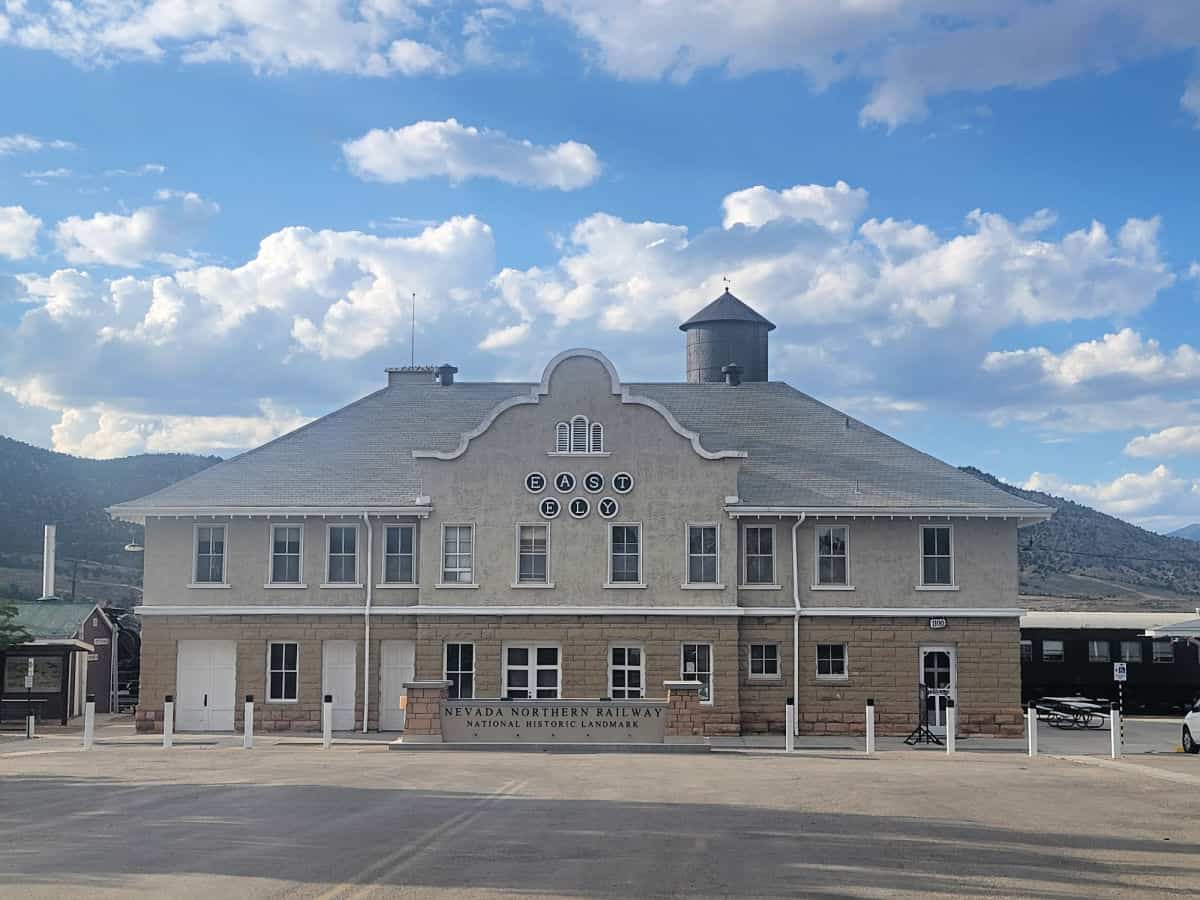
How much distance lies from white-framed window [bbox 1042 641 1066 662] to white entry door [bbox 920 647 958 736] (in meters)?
14.4

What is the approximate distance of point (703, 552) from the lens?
36.8 m

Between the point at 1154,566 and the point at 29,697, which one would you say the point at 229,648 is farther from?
the point at 1154,566

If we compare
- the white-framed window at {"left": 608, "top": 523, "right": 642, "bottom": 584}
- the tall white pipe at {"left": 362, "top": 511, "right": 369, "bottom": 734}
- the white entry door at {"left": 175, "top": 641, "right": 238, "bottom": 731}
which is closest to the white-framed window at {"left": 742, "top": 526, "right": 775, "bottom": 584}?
the white-framed window at {"left": 608, "top": 523, "right": 642, "bottom": 584}

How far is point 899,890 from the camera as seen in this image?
11.9m

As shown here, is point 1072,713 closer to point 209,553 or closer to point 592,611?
point 592,611

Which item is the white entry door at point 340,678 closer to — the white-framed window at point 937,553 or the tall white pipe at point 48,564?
the white-framed window at point 937,553

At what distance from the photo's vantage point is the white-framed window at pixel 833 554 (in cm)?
3706

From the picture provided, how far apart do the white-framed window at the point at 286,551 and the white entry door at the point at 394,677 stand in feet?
10.3

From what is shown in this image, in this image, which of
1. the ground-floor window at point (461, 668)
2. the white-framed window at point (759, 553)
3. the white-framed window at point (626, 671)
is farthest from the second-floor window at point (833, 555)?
the ground-floor window at point (461, 668)

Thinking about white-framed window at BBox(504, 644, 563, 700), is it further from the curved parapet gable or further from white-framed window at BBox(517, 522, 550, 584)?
the curved parapet gable

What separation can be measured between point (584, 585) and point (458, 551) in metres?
3.39

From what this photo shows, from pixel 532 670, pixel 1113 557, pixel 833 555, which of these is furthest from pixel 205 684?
pixel 1113 557

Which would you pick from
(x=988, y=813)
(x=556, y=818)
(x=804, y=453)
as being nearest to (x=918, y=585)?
(x=804, y=453)

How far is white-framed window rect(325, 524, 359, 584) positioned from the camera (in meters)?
37.2
